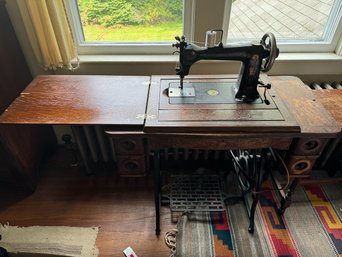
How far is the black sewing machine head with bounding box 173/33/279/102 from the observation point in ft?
3.89

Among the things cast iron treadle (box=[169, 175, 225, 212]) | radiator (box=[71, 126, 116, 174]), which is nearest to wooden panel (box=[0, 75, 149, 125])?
radiator (box=[71, 126, 116, 174])

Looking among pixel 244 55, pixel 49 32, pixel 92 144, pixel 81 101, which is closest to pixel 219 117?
pixel 244 55

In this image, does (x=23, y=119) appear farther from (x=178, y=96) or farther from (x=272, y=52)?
(x=272, y=52)

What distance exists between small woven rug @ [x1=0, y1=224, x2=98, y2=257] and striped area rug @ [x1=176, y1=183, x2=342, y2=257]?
0.54m

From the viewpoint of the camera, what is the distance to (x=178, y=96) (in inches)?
52.0

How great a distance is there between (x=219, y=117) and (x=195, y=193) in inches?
30.5

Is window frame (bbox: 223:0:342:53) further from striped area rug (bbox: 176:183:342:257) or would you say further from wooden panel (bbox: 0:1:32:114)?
wooden panel (bbox: 0:1:32:114)

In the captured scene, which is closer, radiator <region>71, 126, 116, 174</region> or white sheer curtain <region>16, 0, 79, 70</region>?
white sheer curtain <region>16, 0, 79, 70</region>

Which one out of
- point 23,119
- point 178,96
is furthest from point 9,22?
point 178,96

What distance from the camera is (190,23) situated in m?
1.70

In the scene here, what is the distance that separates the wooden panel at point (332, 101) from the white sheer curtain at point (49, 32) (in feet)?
5.09

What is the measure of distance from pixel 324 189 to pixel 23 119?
77.0 inches

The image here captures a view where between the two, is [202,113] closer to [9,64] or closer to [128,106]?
[128,106]

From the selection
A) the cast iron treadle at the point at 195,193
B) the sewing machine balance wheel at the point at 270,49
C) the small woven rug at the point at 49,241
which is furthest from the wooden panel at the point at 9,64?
the sewing machine balance wheel at the point at 270,49
